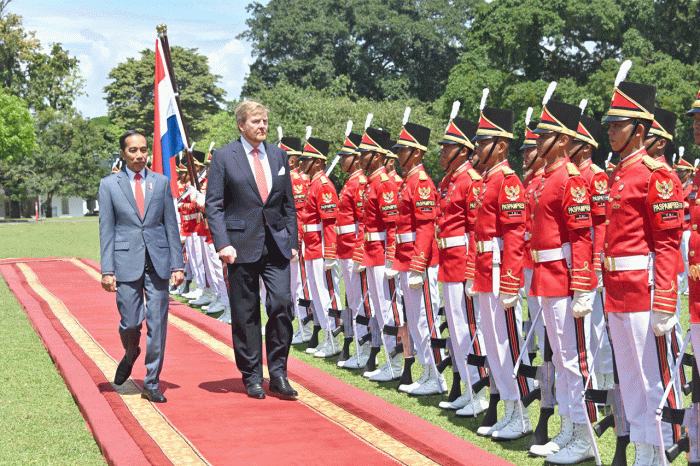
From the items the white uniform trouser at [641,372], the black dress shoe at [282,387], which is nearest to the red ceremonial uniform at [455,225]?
the black dress shoe at [282,387]

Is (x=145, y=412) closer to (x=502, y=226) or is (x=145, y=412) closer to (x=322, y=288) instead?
(x=502, y=226)

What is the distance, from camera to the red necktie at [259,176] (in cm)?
674

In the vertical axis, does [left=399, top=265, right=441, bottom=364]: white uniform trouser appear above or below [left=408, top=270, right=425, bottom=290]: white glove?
below

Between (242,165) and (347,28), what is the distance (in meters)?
42.3

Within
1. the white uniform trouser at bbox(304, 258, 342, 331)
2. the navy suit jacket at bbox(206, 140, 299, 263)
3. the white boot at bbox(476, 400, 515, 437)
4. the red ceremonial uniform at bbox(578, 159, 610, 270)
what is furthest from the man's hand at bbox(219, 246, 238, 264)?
the white uniform trouser at bbox(304, 258, 342, 331)

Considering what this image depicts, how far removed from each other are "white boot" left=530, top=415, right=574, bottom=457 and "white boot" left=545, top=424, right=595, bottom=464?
0.21ft

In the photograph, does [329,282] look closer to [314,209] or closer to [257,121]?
[314,209]

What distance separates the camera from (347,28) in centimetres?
4753

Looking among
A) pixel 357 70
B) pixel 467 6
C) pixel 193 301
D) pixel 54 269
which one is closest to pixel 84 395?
pixel 193 301

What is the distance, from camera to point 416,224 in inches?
287

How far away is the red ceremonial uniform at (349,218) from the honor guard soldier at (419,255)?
146 centimetres

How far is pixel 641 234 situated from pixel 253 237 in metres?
3.06

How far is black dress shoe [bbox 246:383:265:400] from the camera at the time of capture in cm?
659

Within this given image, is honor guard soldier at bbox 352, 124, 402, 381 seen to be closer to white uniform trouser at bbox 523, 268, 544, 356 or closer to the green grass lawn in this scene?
the green grass lawn
